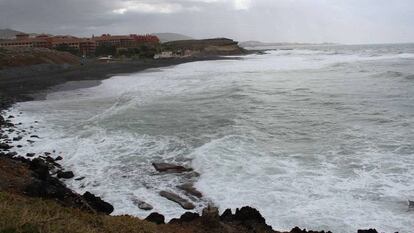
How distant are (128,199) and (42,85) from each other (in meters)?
33.4

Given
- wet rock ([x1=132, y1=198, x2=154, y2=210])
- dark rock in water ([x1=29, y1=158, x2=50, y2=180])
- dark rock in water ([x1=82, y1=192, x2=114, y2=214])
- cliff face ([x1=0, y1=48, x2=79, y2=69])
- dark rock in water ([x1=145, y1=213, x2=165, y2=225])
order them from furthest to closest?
cliff face ([x1=0, y1=48, x2=79, y2=69]) < dark rock in water ([x1=29, y1=158, x2=50, y2=180]) < wet rock ([x1=132, y1=198, x2=154, y2=210]) < dark rock in water ([x1=82, y1=192, x2=114, y2=214]) < dark rock in water ([x1=145, y1=213, x2=165, y2=225])

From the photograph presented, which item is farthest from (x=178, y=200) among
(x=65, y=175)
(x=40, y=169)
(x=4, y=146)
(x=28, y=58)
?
(x=28, y=58)

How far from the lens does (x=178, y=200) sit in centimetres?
1095

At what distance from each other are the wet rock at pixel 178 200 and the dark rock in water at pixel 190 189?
0.44 m

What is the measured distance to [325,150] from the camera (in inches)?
593

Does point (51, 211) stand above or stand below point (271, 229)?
above

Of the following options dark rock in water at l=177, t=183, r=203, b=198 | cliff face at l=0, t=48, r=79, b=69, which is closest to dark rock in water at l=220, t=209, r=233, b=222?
dark rock in water at l=177, t=183, r=203, b=198

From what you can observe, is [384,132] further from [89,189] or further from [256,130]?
[89,189]

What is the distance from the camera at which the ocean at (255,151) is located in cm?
1059

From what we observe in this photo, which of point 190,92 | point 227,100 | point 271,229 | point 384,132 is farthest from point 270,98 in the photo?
point 271,229

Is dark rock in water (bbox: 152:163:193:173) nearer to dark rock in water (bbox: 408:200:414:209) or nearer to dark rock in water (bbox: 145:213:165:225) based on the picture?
dark rock in water (bbox: 145:213:165:225)

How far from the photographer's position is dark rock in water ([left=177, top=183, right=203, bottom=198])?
11359mm

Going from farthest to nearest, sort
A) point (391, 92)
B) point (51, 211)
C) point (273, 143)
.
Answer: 1. point (391, 92)
2. point (273, 143)
3. point (51, 211)

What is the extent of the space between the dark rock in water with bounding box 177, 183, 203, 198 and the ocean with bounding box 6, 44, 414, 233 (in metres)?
0.21
